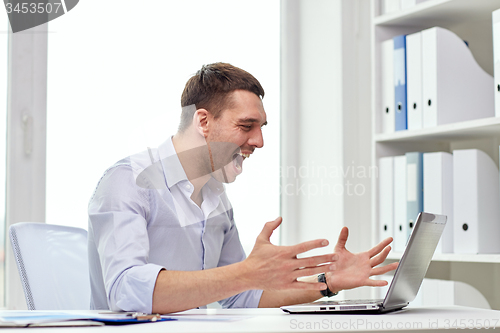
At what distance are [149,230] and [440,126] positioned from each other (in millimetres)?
978

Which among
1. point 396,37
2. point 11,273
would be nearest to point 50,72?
point 11,273

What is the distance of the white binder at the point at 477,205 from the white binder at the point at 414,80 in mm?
216

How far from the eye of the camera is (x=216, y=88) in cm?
139

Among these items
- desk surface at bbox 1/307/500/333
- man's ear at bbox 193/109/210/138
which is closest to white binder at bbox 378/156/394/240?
man's ear at bbox 193/109/210/138

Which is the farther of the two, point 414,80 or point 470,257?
point 414,80

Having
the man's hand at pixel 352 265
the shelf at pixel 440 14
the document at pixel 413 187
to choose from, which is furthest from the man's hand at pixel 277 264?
the shelf at pixel 440 14

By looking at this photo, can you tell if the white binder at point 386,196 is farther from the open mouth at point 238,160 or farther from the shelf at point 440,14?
the open mouth at point 238,160

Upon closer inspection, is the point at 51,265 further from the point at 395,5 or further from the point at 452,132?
the point at 395,5

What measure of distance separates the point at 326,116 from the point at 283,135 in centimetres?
23

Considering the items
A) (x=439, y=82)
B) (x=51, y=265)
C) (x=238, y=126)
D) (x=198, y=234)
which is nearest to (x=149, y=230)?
(x=198, y=234)

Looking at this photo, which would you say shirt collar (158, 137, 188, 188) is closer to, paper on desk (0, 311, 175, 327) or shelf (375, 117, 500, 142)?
paper on desk (0, 311, 175, 327)

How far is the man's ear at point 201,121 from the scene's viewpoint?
138 cm

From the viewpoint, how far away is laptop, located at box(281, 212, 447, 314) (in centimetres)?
88

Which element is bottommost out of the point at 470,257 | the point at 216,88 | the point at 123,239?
the point at 470,257
